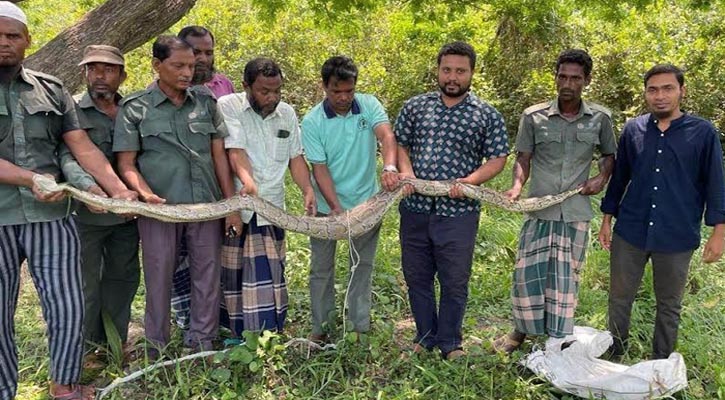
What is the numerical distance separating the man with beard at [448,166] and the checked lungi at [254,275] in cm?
88

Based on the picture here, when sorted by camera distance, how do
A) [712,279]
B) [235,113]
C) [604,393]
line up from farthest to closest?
[712,279] < [235,113] < [604,393]

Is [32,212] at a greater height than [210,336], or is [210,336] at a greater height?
[32,212]

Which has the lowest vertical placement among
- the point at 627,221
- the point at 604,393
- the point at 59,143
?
the point at 604,393

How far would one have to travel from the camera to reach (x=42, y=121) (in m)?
3.00

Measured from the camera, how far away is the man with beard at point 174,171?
3.26 metres

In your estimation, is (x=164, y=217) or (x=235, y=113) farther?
(x=235, y=113)

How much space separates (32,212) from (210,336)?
4.21 ft

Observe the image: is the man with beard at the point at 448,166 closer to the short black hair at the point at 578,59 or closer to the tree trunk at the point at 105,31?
the short black hair at the point at 578,59

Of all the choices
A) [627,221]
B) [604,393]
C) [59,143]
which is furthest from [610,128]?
[59,143]

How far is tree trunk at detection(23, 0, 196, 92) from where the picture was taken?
4.45 meters

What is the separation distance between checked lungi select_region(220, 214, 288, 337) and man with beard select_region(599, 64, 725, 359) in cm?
227

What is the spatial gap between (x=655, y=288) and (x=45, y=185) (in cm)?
362

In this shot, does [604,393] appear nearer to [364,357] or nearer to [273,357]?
[364,357]

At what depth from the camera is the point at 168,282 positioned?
3.44 metres
